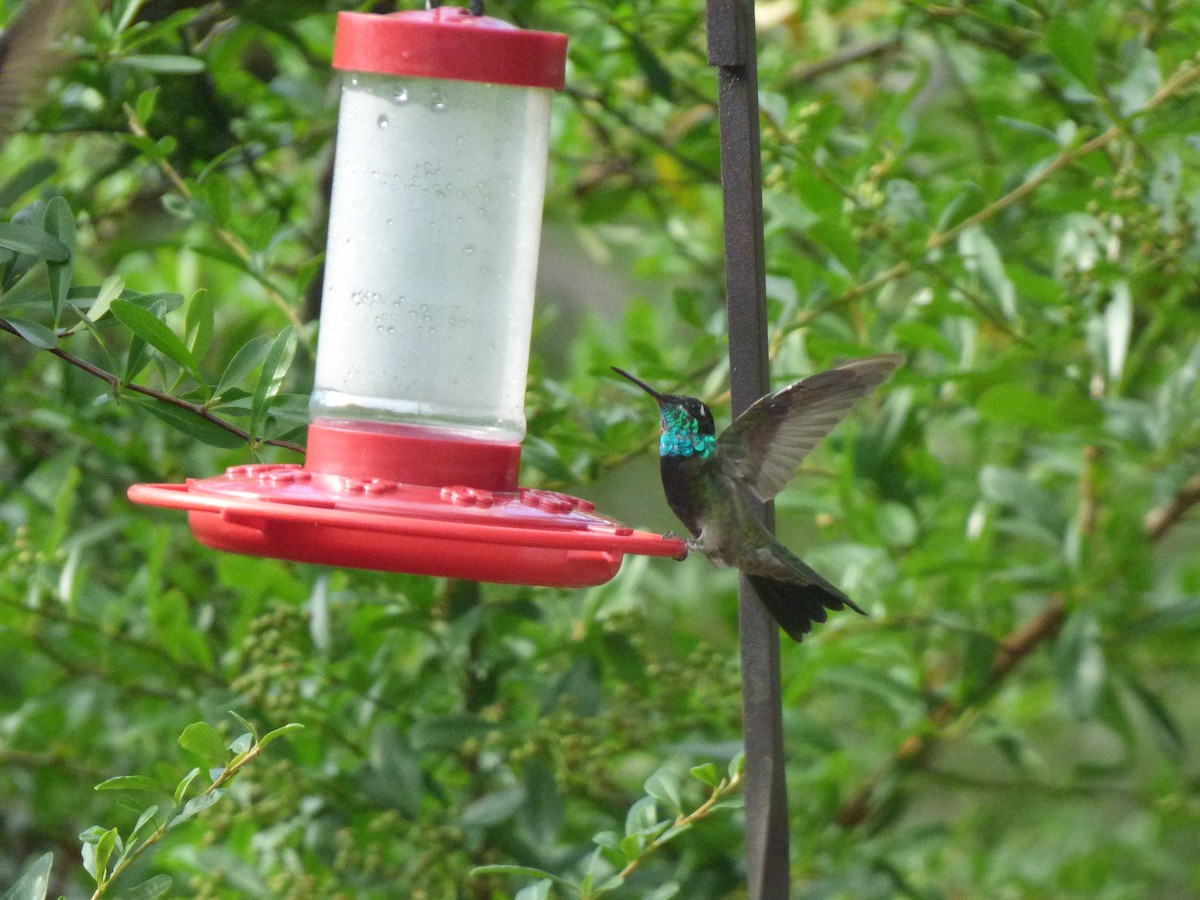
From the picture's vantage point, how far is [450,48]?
153cm

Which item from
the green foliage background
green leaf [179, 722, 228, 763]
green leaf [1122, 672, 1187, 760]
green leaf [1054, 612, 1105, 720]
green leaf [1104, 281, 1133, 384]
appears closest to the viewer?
green leaf [179, 722, 228, 763]

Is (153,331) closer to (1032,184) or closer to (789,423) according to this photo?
(789,423)

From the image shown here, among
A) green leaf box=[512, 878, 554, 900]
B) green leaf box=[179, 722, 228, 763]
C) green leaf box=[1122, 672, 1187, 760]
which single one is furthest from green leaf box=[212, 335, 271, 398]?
green leaf box=[1122, 672, 1187, 760]

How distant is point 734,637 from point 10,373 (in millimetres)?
1596

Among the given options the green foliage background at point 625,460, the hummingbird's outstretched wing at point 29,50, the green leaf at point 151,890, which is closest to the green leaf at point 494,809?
the green foliage background at point 625,460

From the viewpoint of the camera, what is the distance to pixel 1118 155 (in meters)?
2.24

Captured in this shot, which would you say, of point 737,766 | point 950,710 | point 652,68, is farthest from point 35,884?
point 950,710

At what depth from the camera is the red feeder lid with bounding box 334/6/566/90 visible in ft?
5.01

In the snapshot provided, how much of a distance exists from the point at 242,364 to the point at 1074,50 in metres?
1.23

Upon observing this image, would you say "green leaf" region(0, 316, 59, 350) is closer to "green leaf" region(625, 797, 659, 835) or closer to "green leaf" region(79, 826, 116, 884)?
A: "green leaf" region(79, 826, 116, 884)

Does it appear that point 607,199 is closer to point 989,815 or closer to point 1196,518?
point 1196,518

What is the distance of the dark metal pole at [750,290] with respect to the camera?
1.40 meters

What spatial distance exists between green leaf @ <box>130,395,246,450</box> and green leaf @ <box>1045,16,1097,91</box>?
1251mm

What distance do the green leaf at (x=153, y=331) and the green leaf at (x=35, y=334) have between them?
0.07m
